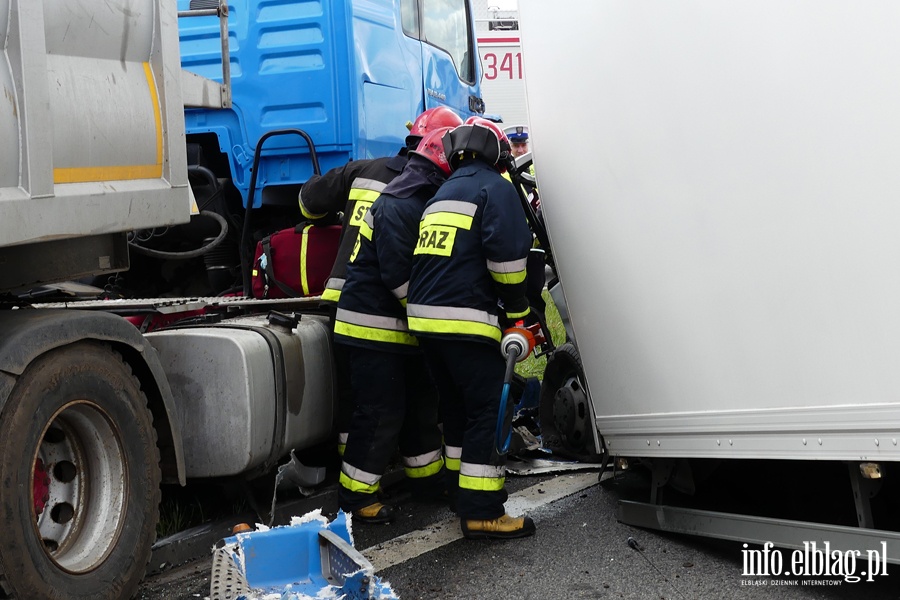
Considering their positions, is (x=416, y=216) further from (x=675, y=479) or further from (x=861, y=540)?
(x=861, y=540)

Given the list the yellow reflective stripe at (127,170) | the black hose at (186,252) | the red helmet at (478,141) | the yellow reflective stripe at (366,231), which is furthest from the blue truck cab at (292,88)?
the yellow reflective stripe at (127,170)

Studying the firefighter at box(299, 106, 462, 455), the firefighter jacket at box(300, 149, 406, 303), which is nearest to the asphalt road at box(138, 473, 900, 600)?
the firefighter at box(299, 106, 462, 455)

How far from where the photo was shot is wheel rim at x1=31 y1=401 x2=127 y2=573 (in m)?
3.06

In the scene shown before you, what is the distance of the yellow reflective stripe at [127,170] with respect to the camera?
9.62 ft

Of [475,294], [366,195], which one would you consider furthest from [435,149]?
[475,294]

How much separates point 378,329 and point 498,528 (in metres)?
1.00

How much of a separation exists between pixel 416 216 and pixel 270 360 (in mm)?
924

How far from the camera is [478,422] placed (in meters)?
4.29

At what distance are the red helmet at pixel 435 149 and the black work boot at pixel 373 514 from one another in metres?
1.53

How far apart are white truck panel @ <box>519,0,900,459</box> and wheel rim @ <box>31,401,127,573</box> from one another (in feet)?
6.29

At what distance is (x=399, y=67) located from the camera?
6082mm

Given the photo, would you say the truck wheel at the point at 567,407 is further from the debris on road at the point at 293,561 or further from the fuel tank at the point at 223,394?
the debris on road at the point at 293,561

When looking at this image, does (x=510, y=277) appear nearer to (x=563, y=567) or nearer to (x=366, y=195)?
(x=366, y=195)

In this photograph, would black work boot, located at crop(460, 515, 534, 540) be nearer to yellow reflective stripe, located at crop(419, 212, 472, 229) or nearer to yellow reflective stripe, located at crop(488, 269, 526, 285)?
yellow reflective stripe, located at crop(488, 269, 526, 285)
